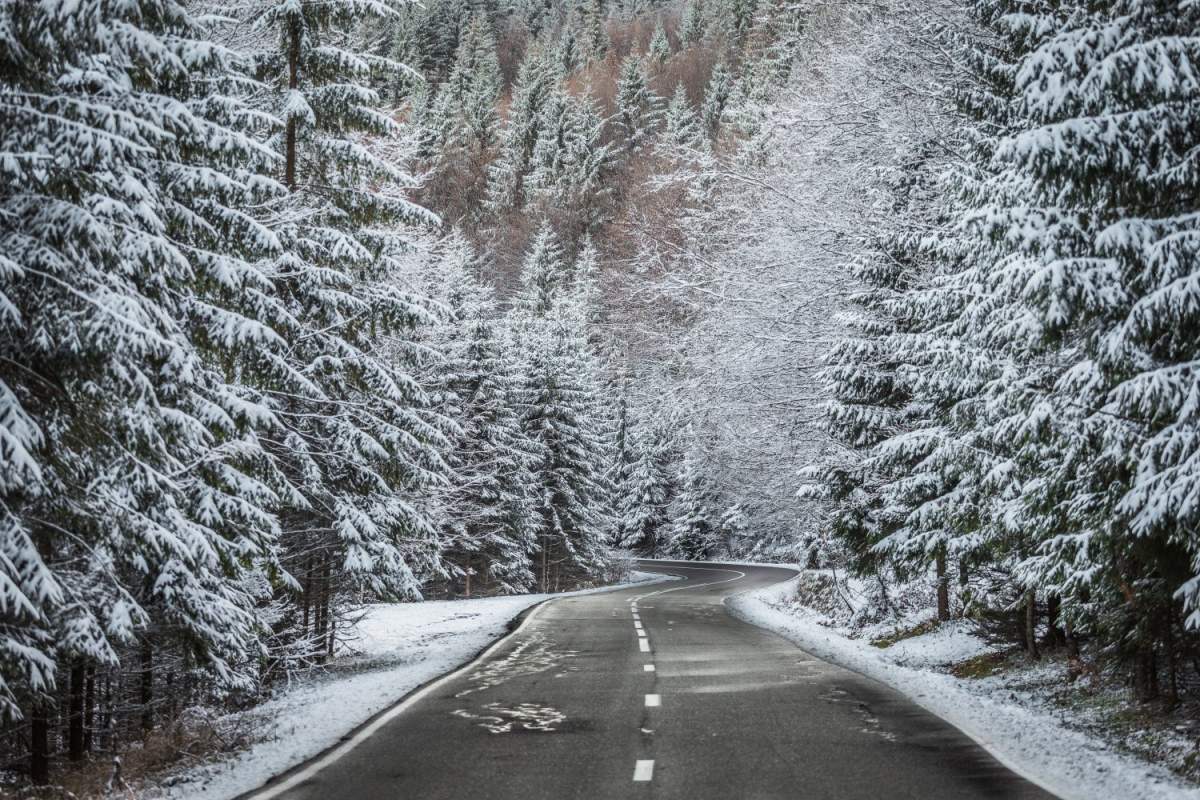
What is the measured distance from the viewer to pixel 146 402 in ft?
25.8

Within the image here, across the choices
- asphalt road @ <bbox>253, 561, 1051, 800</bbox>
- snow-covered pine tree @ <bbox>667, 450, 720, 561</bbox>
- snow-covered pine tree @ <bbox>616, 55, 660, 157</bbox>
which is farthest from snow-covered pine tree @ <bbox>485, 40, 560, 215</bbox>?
asphalt road @ <bbox>253, 561, 1051, 800</bbox>

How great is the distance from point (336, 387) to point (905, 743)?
9595 millimetres

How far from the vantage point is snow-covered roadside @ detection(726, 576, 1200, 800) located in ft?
24.2

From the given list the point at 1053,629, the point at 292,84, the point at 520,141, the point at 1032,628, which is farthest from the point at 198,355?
the point at 520,141

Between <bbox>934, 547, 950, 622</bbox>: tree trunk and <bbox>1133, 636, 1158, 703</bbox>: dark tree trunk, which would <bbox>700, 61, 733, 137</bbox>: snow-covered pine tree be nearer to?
<bbox>934, 547, 950, 622</bbox>: tree trunk

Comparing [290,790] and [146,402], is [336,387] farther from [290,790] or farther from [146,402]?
[290,790]

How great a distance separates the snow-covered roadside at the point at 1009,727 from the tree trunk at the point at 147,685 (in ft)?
28.9

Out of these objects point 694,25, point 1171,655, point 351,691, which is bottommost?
point 351,691

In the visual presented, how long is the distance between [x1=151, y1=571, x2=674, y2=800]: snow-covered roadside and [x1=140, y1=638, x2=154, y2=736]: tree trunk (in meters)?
1.15

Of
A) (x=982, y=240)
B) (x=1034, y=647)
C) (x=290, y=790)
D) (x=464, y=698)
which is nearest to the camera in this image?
(x=290, y=790)

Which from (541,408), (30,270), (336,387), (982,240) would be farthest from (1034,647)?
(541,408)

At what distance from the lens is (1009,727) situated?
32.0ft

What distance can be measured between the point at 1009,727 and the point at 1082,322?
13.9 ft

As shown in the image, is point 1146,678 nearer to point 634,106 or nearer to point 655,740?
point 655,740
